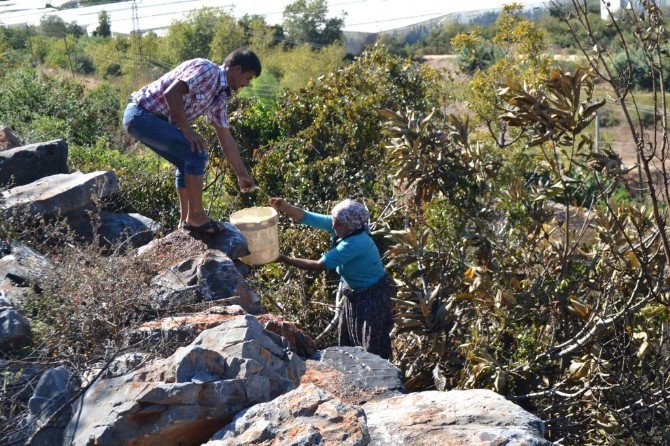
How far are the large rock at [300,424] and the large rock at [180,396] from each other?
0.60 feet

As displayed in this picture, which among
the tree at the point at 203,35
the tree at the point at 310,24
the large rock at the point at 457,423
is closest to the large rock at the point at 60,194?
the large rock at the point at 457,423

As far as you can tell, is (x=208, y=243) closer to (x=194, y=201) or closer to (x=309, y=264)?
(x=194, y=201)

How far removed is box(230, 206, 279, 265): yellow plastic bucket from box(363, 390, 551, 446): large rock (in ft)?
8.12

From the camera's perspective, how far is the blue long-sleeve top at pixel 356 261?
20.6 ft

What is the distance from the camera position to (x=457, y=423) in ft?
13.7

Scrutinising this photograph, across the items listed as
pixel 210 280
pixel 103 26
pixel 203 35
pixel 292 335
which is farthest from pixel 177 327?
pixel 103 26

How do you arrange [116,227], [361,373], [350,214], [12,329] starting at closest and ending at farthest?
[12,329] < [361,373] < [350,214] < [116,227]

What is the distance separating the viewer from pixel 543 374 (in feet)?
20.3

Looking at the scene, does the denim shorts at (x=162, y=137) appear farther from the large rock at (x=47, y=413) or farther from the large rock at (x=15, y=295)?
the large rock at (x=47, y=413)

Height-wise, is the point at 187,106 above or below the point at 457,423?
above

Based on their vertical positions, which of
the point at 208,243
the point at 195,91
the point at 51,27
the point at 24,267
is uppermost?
the point at 195,91

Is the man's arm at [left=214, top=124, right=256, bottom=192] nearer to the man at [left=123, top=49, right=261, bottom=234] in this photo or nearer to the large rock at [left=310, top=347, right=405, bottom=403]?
the man at [left=123, top=49, right=261, bottom=234]

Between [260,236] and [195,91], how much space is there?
1.19 meters

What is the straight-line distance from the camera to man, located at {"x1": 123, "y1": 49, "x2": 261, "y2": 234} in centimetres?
605
